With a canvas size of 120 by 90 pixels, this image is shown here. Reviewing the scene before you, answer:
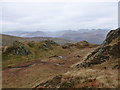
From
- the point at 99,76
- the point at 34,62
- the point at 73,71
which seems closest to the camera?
the point at 99,76

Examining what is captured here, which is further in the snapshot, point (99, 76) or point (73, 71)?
point (73, 71)

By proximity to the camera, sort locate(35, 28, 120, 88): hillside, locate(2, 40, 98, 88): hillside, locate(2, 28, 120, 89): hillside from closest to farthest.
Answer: locate(35, 28, 120, 88): hillside
locate(2, 28, 120, 89): hillside
locate(2, 40, 98, 88): hillside

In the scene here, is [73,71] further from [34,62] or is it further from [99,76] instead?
[34,62]

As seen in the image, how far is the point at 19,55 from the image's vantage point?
82.9m

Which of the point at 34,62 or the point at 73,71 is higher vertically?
the point at 73,71

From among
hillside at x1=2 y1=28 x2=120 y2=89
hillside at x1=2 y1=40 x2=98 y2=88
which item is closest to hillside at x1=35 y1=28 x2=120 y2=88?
hillside at x1=2 y1=28 x2=120 y2=89

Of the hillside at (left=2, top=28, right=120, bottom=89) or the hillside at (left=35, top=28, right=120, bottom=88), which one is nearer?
the hillside at (left=35, top=28, right=120, bottom=88)

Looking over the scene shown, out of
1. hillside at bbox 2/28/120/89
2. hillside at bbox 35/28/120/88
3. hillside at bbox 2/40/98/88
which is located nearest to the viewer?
hillside at bbox 35/28/120/88

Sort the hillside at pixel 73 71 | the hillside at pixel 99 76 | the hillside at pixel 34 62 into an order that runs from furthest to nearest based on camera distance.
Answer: the hillside at pixel 34 62
the hillside at pixel 73 71
the hillside at pixel 99 76

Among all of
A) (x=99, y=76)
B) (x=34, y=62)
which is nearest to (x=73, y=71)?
(x=99, y=76)

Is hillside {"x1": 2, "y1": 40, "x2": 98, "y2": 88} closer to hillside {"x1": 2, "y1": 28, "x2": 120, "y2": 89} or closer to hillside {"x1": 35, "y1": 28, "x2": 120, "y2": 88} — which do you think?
hillside {"x1": 2, "y1": 28, "x2": 120, "y2": 89}

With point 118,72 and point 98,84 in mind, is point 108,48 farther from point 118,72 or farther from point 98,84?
point 98,84

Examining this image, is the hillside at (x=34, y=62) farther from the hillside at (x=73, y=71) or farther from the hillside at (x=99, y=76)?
the hillside at (x=99, y=76)

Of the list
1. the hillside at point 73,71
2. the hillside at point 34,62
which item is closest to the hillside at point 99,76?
the hillside at point 73,71
